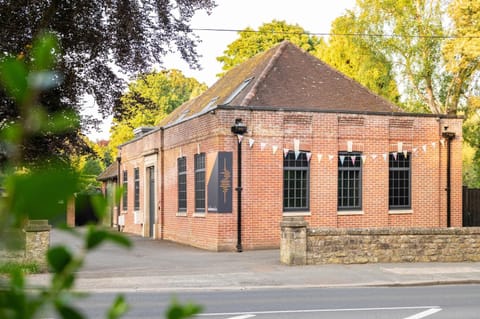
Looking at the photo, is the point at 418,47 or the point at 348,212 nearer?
the point at 348,212

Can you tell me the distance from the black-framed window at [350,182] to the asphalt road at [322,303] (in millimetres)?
9736

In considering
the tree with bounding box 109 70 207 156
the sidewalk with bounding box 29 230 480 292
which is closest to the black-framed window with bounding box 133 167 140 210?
the tree with bounding box 109 70 207 156

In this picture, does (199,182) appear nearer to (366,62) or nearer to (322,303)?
(322,303)

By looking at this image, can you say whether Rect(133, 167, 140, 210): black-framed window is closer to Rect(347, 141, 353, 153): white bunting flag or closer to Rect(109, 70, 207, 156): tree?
Rect(109, 70, 207, 156): tree

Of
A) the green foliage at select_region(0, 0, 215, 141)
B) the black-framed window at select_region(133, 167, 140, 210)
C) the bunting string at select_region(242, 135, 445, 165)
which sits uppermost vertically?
the green foliage at select_region(0, 0, 215, 141)

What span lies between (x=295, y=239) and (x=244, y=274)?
1.80 meters

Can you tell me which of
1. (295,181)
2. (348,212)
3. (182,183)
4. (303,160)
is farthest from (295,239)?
(182,183)

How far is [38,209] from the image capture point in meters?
0.84

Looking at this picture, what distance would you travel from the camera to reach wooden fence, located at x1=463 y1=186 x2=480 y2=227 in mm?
29064

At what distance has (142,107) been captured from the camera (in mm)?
16781

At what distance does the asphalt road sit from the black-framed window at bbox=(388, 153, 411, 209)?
10.5 m

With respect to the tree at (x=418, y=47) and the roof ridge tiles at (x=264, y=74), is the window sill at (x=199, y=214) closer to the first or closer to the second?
the roof ridge tiles at (x=264, y=74)

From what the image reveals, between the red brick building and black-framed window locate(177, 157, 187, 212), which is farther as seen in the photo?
black-framed window locate(177, 157, 187, 212)

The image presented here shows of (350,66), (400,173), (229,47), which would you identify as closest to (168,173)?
(400,173)
